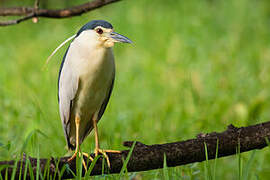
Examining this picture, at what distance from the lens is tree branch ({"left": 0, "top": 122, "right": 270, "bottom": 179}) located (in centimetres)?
240

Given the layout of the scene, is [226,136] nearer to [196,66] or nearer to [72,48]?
[72,48]

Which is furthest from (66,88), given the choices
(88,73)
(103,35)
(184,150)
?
(184,150)

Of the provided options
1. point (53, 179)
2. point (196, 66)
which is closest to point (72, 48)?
point (53, 179)

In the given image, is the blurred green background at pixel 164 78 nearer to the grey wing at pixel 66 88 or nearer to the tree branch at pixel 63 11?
the grey wing at pixel 66 88

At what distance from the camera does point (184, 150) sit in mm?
2398

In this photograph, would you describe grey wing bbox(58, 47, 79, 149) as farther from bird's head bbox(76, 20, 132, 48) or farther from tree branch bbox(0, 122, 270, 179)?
tree branch bbox(0, 122, 270, 179)

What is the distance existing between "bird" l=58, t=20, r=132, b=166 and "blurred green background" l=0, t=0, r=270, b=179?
0.82ft

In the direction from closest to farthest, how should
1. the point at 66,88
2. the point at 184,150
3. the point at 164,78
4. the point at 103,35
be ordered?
1. the point at 184,150
2. the point at 103,35
3. the point at 66,88
4. the point at 164,78

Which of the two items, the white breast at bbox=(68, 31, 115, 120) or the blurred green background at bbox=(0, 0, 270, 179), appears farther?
the blurred green background at bbox=(0, 0, 270, 179)

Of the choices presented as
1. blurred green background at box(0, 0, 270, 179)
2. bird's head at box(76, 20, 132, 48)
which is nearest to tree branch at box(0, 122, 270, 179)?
blurred green background at box(0, 0, 270, 179)

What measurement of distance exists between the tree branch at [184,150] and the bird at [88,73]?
0.20 metres

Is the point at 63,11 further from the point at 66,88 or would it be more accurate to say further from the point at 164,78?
the point at 164,78

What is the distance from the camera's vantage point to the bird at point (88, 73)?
2736mm

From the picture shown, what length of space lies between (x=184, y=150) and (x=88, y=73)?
783 mm
